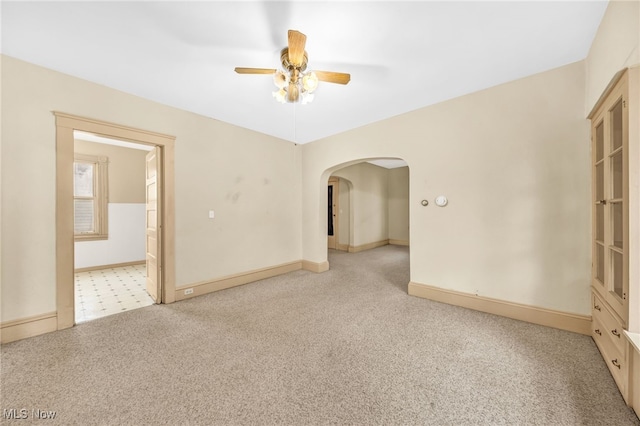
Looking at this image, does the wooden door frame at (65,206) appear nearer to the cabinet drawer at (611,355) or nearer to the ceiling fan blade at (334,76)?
the ceiling fan blade at (334,76)

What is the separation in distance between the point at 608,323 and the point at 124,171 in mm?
7587

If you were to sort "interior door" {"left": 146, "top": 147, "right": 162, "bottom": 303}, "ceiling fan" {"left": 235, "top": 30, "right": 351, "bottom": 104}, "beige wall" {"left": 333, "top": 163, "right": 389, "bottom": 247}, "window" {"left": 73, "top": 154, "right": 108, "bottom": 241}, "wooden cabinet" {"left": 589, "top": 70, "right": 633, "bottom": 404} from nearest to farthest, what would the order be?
"wooden cabinet" {"left": 589, "top": 70, "right": 633, "bottom": 404} < "ceiling fan" {"left": 235, "top": 30, "right": 351, "bottom": 104} < "interior door" {"left": 146, "top": 147, "right": 162, "bottom": 303} < "window" {"left": 73, "top": 154, "right": 108, "bottom": 241} < "beige wall" {"left": 333, "top": 163, "right": 389, "bottom": 247}

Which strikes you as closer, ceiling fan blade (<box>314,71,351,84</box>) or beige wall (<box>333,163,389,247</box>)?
ceiling fan blade (<box>314,71,351,84</box>)

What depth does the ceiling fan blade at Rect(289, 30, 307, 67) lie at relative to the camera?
5.48 feet

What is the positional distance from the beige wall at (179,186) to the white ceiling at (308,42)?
26cm

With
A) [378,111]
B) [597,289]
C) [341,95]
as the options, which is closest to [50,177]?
[341,95]

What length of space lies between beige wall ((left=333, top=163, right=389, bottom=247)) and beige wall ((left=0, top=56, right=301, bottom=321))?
2.41m

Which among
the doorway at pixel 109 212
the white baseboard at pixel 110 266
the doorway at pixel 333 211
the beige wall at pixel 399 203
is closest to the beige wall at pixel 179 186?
the doorway at pixel 109 212

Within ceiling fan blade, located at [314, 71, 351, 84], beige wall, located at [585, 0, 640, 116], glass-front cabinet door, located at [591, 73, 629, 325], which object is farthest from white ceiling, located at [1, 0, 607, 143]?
glass-front cabinet door, located at [591, 73, 629, 325]

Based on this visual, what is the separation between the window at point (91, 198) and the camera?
4.88 m

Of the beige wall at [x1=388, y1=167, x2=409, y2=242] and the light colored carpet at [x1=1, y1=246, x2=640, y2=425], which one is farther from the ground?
the beige wall at [x1=388, y1=167, x2=409, y2=242]

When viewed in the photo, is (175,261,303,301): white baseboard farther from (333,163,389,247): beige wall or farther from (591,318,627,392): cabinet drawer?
(591,318,627,392): cabinet drawer

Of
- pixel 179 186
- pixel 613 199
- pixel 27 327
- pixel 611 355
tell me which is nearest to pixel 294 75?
pixel 179 186

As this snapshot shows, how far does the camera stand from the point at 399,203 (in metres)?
8.02
